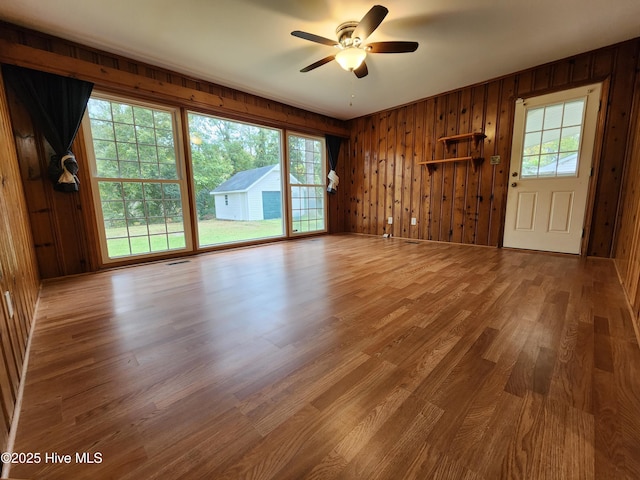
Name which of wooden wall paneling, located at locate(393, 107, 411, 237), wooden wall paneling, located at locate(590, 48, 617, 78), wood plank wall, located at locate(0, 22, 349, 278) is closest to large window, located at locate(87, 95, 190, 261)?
wood plank wall, located at locate(0, 22, 349, 278)

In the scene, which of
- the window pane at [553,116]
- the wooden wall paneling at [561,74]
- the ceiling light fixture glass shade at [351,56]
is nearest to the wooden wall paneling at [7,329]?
the ceiling light fixture glass shade at [351,56]

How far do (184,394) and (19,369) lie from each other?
0.84 meters

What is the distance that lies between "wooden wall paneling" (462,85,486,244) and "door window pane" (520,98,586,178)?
0.57 meters

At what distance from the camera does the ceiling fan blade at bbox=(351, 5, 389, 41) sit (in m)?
1.98

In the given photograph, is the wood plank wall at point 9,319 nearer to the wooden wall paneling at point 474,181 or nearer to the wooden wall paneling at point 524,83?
the wooden wall paneling at point 474,181

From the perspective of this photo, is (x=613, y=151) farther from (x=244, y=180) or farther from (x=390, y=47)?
(x=244, y=180)

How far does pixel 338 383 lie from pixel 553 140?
424 cm

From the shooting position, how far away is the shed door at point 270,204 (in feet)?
21.0

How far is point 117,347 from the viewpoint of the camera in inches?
59.7

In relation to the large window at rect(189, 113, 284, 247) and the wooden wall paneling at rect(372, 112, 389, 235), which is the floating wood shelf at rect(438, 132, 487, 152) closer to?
the wooden wall paneling at rect(372, 112, 389, 235)

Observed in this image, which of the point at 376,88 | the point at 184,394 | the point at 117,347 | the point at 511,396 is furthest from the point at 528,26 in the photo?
the point at 117,347

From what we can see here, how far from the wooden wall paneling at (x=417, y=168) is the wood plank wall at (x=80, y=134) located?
3500mm

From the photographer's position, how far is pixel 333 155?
18.8ft

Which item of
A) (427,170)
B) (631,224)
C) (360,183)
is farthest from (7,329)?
(360,183)
